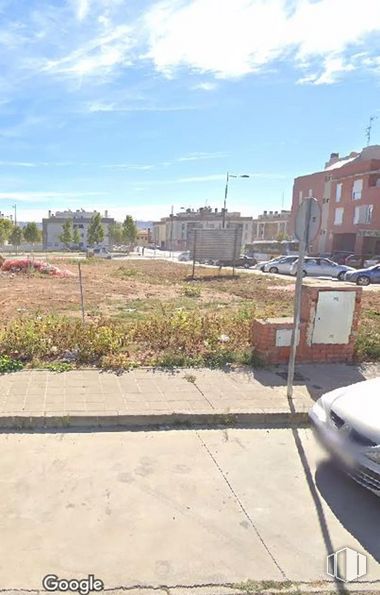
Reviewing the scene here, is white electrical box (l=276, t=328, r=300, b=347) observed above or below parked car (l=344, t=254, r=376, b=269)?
below

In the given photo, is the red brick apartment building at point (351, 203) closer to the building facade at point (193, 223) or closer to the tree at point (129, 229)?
the tree at point (129, 229)

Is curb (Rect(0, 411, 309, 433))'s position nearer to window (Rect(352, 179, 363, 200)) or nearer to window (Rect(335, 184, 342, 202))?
window (Rect(352, 179, 363, 200))

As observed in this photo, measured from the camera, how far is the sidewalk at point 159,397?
4445mm

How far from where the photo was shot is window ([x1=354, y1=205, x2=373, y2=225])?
3878cm

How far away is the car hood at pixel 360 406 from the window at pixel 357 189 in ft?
134

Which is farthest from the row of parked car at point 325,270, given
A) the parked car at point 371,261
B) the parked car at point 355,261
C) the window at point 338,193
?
the window at point 338,193

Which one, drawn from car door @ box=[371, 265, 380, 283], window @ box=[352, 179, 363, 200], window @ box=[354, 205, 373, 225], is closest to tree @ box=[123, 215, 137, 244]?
window @ box=[352, 179, 363, 200]

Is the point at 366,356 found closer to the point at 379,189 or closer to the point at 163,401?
the point at 163,401

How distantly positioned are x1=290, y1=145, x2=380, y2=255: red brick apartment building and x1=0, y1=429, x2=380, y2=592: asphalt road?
31.1 m

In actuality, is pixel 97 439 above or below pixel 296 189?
below

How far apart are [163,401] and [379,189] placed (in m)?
38.7

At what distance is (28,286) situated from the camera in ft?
54.6

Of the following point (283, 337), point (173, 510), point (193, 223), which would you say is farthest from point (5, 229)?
point (173, 510)

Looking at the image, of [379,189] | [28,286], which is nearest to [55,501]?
[28,286]
